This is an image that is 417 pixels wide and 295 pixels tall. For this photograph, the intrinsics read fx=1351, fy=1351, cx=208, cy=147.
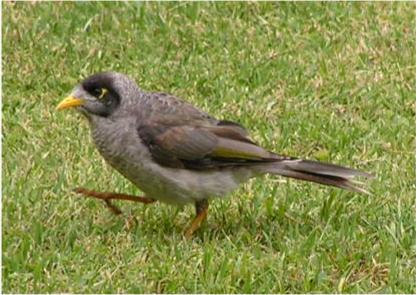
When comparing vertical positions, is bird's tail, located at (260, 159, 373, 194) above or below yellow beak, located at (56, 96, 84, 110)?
below

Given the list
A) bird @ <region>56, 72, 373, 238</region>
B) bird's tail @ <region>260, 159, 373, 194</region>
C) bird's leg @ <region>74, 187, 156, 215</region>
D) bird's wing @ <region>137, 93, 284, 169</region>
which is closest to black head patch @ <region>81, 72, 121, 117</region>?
bird @ <region>56, 72, 373, 238</region>

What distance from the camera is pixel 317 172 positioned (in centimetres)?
790

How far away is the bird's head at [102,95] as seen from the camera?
25.6ft

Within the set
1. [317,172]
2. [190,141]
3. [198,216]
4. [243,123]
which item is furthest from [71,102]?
[243,123]

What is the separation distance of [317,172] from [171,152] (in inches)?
34.3

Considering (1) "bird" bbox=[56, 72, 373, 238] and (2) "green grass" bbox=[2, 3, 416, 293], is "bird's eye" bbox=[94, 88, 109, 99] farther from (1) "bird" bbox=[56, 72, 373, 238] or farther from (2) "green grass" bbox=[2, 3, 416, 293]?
(2) "green grass" bbox=[2, 3, 416, 293]

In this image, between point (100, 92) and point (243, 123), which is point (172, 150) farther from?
point (243, 123)

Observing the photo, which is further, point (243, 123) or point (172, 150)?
point (243, 123)

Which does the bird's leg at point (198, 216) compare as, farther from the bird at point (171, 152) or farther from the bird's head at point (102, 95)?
the bird's head at point (102, 95)

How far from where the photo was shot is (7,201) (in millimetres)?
8094

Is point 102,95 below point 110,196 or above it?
above

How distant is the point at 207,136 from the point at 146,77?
9.55ft

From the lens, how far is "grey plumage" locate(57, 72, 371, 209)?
25.3ft

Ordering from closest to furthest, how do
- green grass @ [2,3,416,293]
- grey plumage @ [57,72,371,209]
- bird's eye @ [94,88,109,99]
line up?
green grass @ [2,3,416,293], grey plumage @ [57,72,371,209], bird's eye @ [94,88,109,99]
